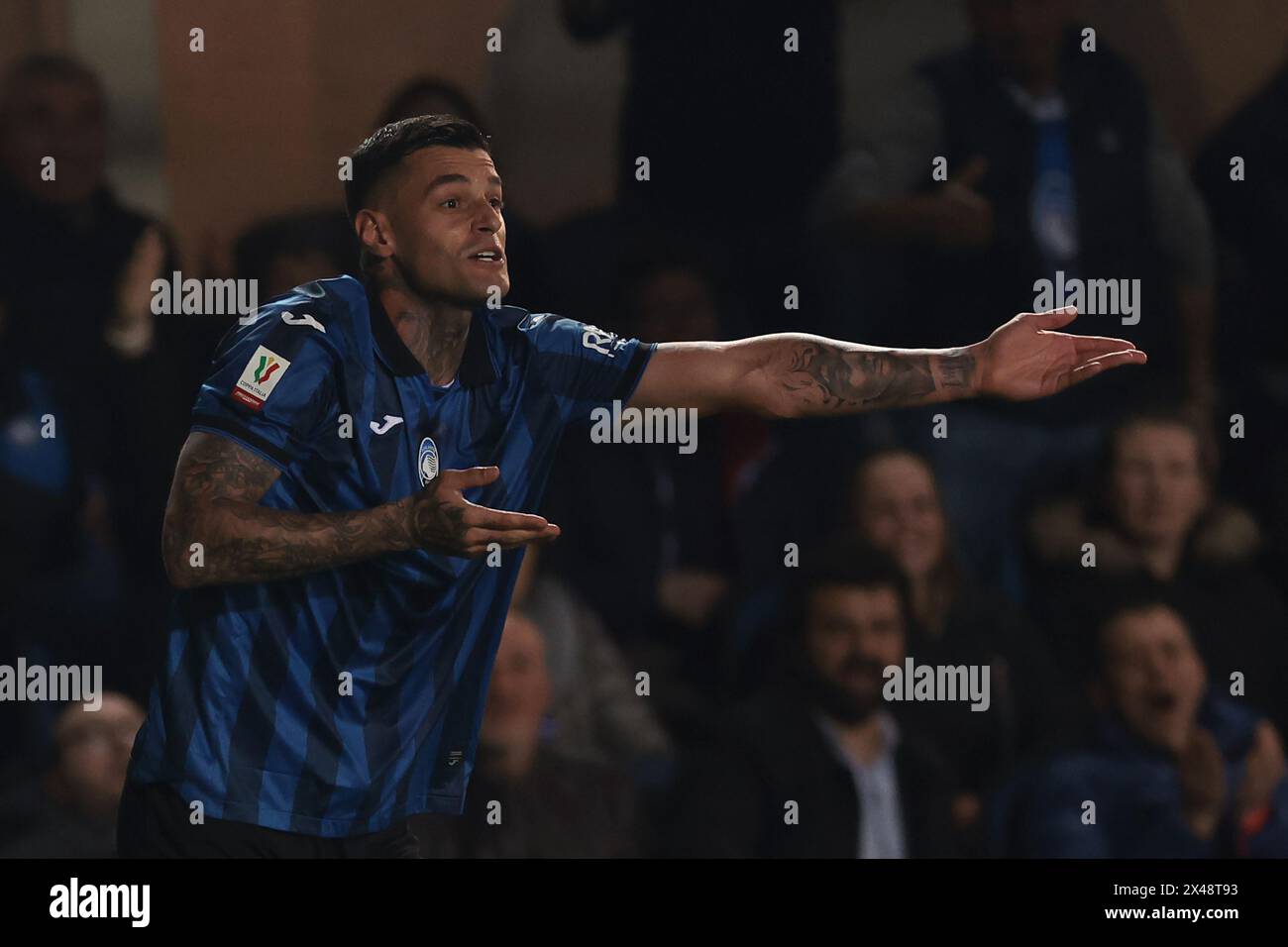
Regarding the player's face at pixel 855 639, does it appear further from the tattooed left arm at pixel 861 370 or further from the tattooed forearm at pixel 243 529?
the tattooed forearm at pixel 243 529

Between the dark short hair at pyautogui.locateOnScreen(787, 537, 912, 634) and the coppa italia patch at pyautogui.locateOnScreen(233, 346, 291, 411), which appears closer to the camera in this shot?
the coppa italia patch at pyautogui.locateOnScreen(233, 346, 291, 411)

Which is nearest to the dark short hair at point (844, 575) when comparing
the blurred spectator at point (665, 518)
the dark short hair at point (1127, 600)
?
the blurred spectator at point (665, 518)

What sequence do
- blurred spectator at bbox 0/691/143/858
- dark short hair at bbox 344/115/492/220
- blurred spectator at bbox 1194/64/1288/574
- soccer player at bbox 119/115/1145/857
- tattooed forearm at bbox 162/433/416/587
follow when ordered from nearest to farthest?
tattooed forearm at bbox 162/433/416/587, soccer player at bbox 119/115/1145/857, dark short hair at bbox 344/115/492/220, blurred spectator at bbox 0/691/143/858, blurred spectator at bbox 1194/64/1288/574

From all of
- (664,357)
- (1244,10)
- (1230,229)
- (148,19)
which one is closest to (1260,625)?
(1230,229)

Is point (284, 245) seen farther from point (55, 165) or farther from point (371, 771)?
point (371, 771)

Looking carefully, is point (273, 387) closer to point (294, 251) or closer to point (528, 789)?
point (294, 251)

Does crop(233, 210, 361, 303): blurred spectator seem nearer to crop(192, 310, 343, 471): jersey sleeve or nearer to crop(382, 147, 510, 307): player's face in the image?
crop(382, 147, 510, 307): player's face

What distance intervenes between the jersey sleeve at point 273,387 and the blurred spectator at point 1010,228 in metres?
1.87

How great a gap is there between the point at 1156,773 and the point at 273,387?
2.68 meters

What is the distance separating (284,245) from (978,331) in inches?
74.4

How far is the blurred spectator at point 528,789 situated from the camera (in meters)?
5.04

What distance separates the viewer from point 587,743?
5.21m

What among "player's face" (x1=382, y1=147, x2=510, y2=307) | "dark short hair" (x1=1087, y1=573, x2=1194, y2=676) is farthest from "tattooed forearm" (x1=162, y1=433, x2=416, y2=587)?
"dark short hair" (x1=1087, y1=573, x2=1194, y2=676)

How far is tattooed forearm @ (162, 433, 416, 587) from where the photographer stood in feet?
12.3
